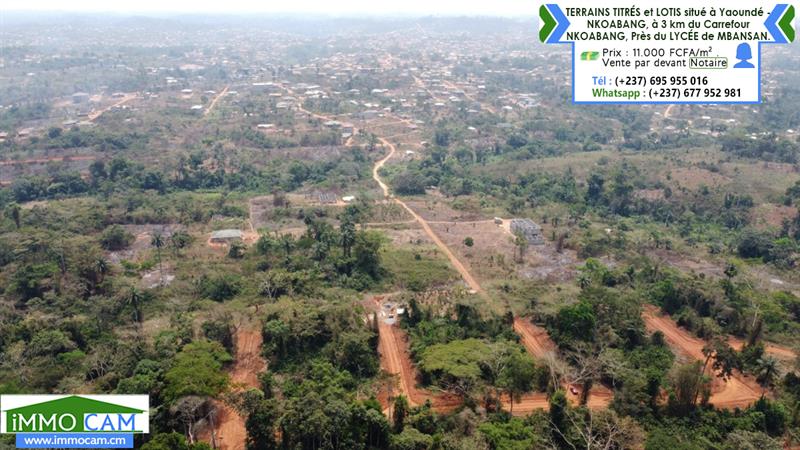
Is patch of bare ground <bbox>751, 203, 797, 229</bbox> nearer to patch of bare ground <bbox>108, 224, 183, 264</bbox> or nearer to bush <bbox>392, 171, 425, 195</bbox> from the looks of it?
bush <bbox>392, 171, 425, 195</bbox>

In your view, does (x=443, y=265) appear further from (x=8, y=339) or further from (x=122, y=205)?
(x=122, y=205)

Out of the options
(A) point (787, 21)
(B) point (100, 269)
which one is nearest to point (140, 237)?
(B) point (100, 269)

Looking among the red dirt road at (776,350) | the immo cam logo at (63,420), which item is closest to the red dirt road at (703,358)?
the red dirt road at (776,350)

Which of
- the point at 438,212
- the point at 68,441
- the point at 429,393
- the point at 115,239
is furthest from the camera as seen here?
the point at 438,212

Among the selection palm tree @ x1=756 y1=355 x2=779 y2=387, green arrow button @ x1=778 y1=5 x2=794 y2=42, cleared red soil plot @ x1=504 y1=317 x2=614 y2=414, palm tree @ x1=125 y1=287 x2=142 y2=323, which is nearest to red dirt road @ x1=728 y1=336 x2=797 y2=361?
palm tree @ x1=756 y1=355 x2=779 y2=387

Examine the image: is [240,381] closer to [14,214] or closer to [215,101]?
[14,214]
